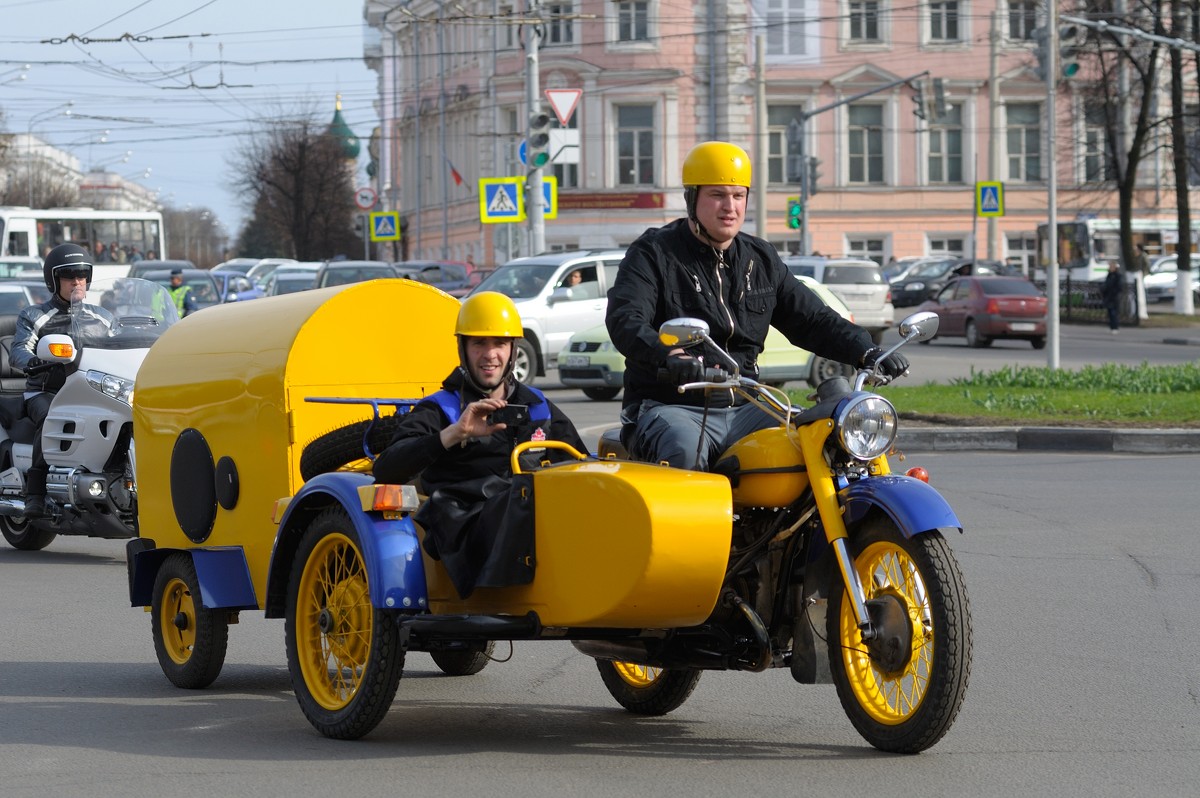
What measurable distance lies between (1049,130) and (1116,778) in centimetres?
2054

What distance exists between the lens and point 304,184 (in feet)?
326

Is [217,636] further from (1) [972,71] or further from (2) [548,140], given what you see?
(1) [972,71]

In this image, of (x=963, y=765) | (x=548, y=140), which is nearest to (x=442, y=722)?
(x=963, y=765)

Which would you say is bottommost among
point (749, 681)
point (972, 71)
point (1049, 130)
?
point (749, 681)

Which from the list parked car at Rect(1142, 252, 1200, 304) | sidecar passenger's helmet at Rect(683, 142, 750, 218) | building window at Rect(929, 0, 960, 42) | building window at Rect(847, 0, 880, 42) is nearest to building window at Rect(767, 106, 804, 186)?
building window at Rect(847, 0, 880, 42)

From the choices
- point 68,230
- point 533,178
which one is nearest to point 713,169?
point 533,178

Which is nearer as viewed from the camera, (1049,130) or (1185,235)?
(1049,130)

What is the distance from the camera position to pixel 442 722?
21.4ft

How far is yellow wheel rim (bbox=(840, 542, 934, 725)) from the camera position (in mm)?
5453

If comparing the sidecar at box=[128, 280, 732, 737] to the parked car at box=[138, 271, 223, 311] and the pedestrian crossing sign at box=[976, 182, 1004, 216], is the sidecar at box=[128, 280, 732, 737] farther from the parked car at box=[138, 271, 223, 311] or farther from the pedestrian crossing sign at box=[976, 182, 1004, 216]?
the pedestrian crossing sign at box=[976, 182, 1004, 216]

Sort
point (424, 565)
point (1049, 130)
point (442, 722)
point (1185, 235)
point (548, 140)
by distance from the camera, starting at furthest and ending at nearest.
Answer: point (1185, 235), point (548, 140), point (1049, 130), point (442, 722), point (424, 565)

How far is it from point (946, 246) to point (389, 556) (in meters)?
67.2

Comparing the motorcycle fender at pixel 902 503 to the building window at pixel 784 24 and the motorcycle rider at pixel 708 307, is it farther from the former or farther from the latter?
the building window at pixel 784 24

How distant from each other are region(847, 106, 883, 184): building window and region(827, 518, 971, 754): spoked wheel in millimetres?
65832
